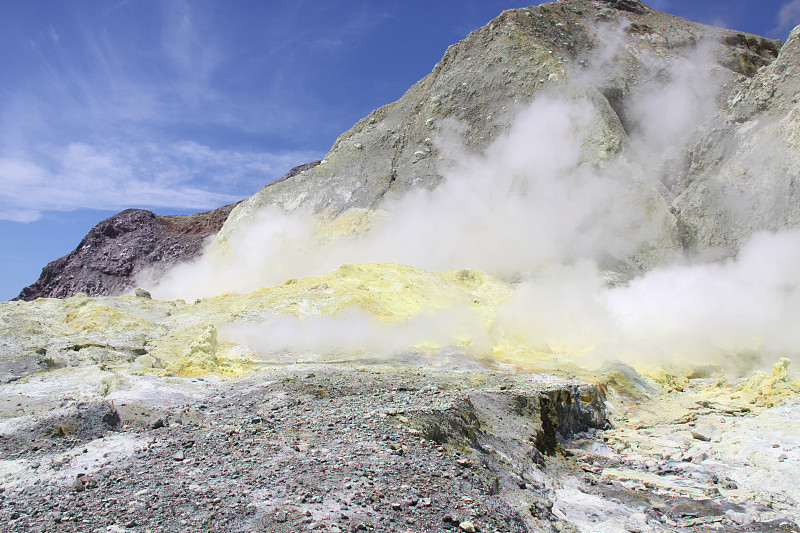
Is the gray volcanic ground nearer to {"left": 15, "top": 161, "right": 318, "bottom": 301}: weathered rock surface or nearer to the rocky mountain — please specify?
the rocky mountain

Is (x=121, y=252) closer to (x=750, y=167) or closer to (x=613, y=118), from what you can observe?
(x=613, y=118)

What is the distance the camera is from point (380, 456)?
252 inches

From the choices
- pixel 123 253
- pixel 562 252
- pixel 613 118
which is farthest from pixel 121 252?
pixel 613 118

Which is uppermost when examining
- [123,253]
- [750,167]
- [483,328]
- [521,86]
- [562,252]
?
[521,86]

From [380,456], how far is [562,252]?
20078 millimetres

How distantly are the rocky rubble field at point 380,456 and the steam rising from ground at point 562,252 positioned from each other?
4.86m

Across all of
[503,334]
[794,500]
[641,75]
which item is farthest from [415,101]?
[794,500]

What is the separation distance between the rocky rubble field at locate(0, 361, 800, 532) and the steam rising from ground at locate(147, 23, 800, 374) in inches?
191

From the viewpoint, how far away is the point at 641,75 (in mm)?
32719

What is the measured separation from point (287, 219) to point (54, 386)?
24.6 meters

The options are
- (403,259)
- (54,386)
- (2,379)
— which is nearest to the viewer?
(54,386)

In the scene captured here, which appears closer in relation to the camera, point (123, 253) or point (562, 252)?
point (562, 252)

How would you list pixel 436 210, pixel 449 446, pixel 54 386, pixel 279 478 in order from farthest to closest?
pixel 436 210
pixel 54 386
pixel 449 446
pixel 279 478

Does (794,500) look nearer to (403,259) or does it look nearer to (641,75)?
(403,259)
